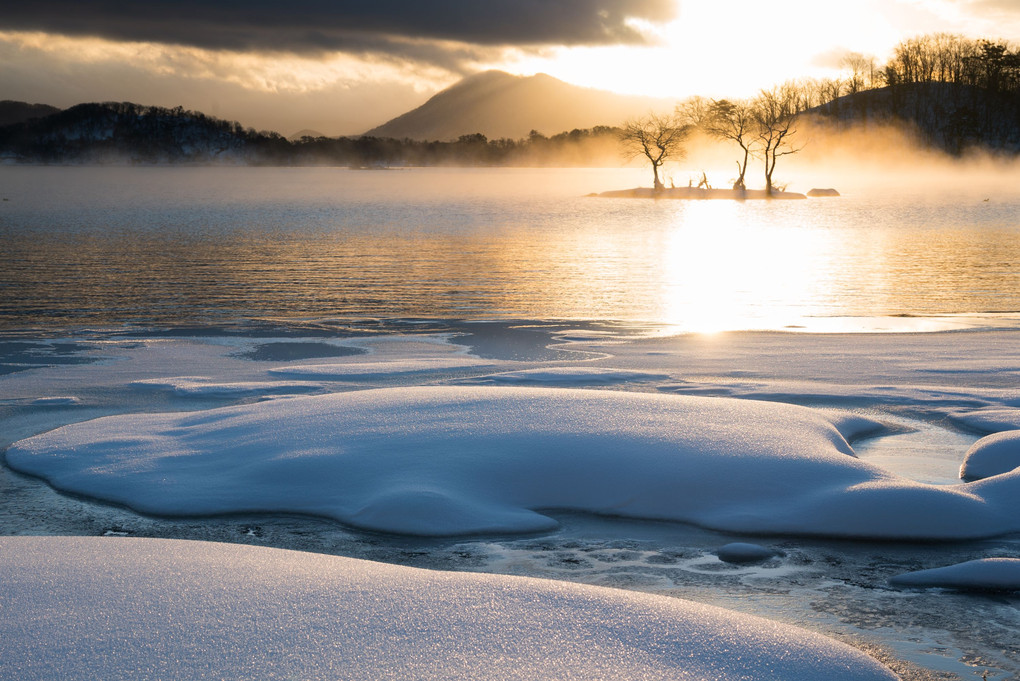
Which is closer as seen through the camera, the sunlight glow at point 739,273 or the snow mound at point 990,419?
the snow mound at point 990,419

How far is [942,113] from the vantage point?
15025 centimetres

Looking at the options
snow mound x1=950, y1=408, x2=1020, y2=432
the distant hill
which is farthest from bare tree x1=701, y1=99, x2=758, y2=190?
snow mound x1=950, y1=408, x2=1020, y2=432

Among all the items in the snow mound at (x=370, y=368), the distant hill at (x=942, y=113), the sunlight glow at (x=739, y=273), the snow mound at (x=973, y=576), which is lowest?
the snow mound at (x=973, y=576)

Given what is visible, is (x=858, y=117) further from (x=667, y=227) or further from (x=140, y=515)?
(x=140, y=515)

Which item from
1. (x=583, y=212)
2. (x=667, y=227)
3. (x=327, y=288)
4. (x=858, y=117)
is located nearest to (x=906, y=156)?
(x=858, y=117)

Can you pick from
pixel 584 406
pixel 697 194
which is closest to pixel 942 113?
pixel 697 194

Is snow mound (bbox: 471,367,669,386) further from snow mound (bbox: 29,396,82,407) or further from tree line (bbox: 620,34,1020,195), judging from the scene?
tree line (bbox: 620,34,1020,195)

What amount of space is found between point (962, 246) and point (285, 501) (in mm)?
36733

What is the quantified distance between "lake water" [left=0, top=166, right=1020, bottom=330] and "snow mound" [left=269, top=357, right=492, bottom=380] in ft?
20.6

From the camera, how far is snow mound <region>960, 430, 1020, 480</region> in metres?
7.43

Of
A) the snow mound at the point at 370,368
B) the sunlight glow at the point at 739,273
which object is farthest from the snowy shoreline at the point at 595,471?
the sunlight glow at the point at 739,273

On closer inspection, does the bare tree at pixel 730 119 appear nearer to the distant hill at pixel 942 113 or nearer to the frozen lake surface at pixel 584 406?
the frozen lake surface at pixel 584 406

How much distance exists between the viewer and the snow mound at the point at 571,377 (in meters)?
11.3

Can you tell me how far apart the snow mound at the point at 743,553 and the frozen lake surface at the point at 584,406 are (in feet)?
0.22
